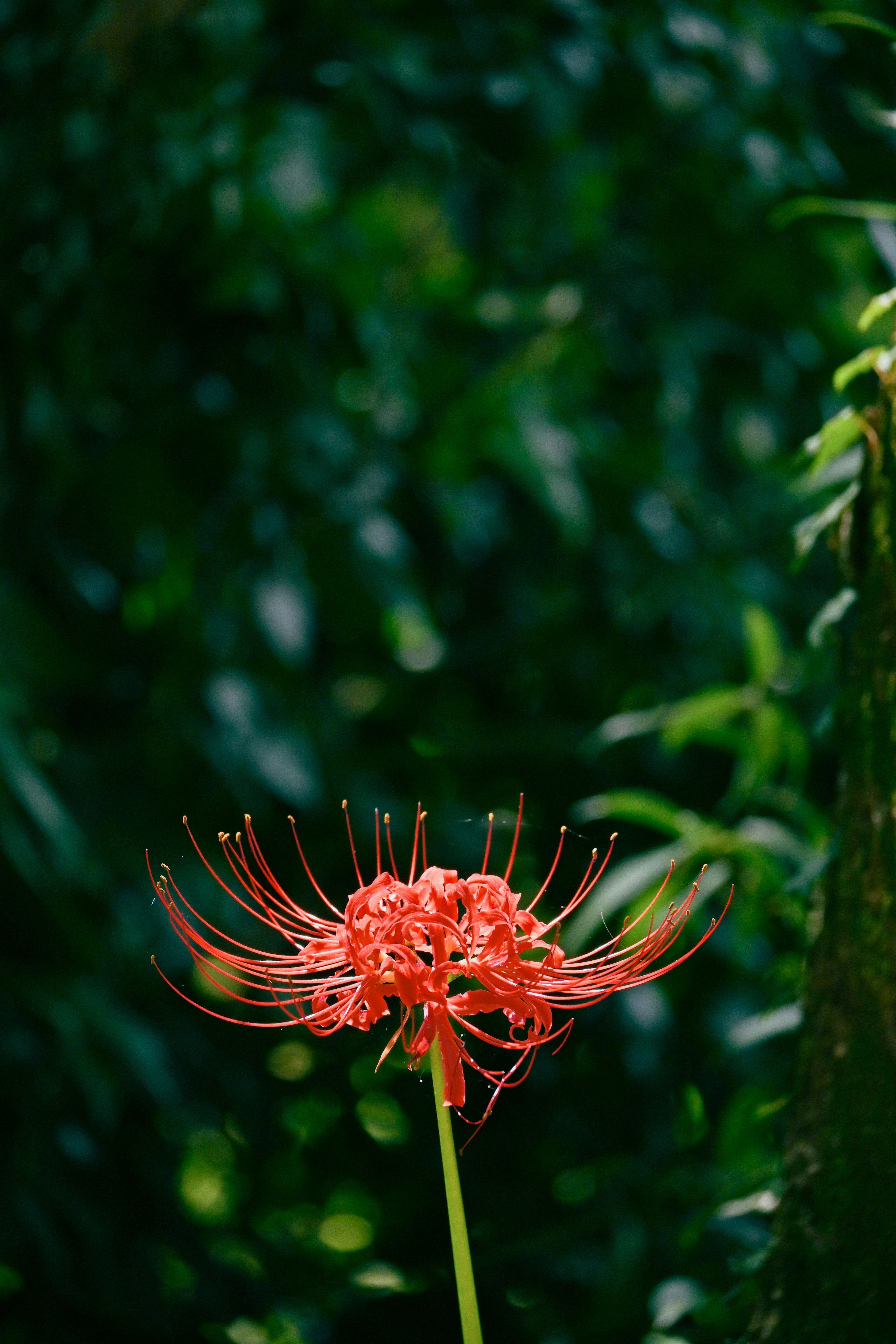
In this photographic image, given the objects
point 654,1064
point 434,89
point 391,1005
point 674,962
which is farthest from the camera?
point 654,1064

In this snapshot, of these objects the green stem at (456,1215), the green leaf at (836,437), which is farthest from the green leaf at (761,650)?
the green stem at (456,1215)

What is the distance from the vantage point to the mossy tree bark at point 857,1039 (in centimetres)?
63

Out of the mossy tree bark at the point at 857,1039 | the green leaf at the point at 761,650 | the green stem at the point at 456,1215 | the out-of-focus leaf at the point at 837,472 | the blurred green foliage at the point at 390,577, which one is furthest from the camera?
the blurred green foliage at the point at 390,577

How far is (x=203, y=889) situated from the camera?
4.82 ft

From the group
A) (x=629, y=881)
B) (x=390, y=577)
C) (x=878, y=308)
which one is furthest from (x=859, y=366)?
(x=390, y=577)

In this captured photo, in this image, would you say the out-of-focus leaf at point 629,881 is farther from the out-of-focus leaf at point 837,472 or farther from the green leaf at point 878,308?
the green leaf at point 878,308

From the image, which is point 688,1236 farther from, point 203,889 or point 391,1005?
point 203,889

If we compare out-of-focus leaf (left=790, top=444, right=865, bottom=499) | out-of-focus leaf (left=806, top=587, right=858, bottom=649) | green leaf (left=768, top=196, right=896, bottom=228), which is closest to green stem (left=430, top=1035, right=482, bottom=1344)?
out-of-focus leaf (left=806, top=587, right=858, bottom=649)

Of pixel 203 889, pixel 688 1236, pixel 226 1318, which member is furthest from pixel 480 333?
pixel 226 1318

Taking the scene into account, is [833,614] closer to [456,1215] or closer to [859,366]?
[859,366]

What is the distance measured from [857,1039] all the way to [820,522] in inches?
13.7

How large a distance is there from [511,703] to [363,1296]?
0.86m

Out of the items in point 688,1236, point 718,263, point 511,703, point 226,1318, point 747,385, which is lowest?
point 226,1318

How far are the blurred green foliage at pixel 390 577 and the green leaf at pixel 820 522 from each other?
31cm
